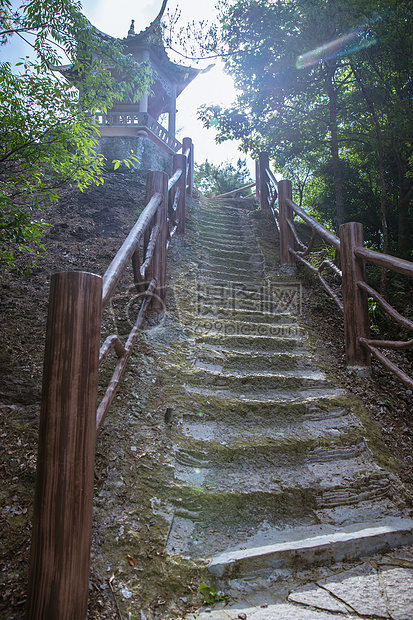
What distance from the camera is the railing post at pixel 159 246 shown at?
315 cm

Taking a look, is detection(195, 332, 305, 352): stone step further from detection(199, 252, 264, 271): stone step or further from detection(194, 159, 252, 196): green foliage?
detection(194, 159, 252, 196): green foliage

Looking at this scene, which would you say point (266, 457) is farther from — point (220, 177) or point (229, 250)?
point (220, 177)

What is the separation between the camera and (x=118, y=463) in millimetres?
1854

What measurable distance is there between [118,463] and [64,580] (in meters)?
0.73

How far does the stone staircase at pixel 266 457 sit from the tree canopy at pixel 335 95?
3.35 metres

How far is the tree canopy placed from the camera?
16.6 ft

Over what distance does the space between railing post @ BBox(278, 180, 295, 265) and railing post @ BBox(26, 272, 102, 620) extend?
13.0ft

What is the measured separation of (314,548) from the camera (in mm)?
1556

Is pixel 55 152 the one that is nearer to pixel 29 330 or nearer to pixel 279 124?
pixel 29 330

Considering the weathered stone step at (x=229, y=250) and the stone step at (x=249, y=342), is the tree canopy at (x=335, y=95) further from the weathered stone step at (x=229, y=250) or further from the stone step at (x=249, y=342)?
the stone step at (x=249, y=342)

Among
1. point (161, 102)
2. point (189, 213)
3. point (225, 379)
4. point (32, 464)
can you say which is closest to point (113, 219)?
point (189, 213)

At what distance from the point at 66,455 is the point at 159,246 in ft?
7.37

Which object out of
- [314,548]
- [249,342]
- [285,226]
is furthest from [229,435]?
[285,226]

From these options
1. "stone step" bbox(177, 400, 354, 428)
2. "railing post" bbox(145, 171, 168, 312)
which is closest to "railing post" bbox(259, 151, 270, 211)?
"railing post" bbox(145, 171, 168, 312)
